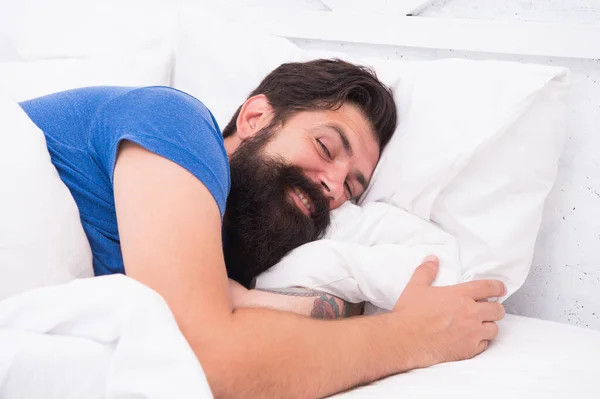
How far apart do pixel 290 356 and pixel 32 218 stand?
418 millimetres

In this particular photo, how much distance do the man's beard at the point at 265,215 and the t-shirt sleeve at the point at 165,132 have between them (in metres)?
0.21

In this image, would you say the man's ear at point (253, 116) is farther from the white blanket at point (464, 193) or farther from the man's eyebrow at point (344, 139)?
the white blanket at point (464, 193)

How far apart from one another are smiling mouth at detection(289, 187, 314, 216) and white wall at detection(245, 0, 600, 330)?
21.2 inches

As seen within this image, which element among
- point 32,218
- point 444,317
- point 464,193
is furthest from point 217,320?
point 464,193

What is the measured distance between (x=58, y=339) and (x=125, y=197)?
0.98 feet

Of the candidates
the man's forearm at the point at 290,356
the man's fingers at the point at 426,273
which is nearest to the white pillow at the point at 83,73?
the man's fingers at the point at 426,273

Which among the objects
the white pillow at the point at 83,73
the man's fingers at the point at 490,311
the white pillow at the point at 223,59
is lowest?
the man's fingers at the point at 490,311

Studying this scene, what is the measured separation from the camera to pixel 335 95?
1.54 m

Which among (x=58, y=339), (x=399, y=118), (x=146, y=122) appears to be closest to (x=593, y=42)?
(x=399, y=118)

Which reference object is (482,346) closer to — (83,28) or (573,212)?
(573,212)

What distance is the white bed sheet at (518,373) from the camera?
0.97 m

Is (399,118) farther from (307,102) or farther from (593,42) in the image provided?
(593,42)

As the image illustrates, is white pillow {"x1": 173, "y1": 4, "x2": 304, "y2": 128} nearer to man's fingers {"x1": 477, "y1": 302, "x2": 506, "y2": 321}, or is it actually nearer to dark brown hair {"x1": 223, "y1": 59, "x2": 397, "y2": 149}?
dark brown hair {"x1": 223, "y1": 59, "x2": 397, "y2": 149}

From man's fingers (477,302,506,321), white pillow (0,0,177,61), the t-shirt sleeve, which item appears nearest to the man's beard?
the t-shirt sleeve
